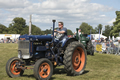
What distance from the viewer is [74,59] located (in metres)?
7.21

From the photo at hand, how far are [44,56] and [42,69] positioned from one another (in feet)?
2.98

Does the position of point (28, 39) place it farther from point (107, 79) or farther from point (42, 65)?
point (107, 79)

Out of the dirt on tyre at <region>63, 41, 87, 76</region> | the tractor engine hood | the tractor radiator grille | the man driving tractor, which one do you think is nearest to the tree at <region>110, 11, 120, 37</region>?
the dirt on tyre at <region>63, 41, 87, 76</region>

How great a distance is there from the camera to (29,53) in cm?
612

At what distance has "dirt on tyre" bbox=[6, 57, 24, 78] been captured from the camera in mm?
6219

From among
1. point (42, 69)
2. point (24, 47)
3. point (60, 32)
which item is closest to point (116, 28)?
point (60, 32)

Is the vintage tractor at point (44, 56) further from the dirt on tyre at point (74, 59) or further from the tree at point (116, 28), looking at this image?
the tree at point (116, 28)

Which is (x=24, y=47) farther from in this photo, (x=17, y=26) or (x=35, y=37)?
(x=17, y=26)

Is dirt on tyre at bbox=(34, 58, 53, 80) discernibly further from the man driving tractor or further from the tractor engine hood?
the man driving tractor

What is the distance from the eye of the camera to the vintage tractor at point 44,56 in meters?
5.92

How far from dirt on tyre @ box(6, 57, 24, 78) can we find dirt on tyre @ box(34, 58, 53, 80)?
1.03m

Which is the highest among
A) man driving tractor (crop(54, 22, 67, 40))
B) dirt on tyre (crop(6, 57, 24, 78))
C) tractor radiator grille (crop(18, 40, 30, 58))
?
man driving tractor (crop(54, 22, 67, 40))

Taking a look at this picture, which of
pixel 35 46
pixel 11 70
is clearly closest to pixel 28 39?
pixel 35 46

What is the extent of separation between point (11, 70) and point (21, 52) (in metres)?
0.72
